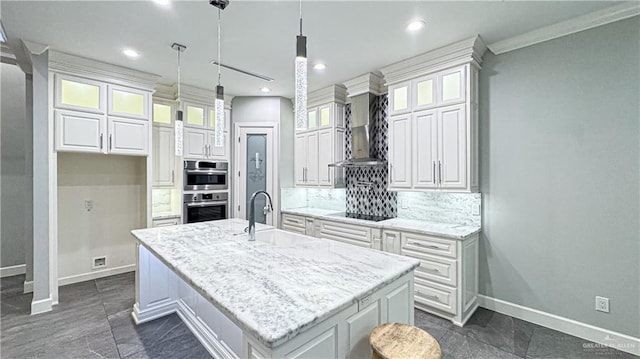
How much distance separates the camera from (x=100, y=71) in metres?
3.44

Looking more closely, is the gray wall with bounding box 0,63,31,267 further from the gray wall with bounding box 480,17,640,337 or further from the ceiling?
the gray wall with bounding box 480,17,640,337

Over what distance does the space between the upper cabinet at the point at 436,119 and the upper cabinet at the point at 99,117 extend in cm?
333

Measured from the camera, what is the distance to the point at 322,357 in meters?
1.19

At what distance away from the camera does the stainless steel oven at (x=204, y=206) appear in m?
4.36

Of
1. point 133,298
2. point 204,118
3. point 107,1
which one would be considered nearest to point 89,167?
point 204,118

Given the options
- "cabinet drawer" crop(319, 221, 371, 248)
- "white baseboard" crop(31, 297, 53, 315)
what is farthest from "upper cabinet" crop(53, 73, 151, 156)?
"cabinet drawer" crop(319, 221, 371, 248)

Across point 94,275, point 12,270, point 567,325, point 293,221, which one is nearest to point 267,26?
point 293,221

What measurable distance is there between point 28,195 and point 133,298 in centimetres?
175

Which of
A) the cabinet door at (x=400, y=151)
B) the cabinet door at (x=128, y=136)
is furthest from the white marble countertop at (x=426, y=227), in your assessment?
the cabinet door at (x=128, y=136)

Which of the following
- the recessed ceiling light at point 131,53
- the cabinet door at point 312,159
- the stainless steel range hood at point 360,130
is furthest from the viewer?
the cabinet door at point 312,159

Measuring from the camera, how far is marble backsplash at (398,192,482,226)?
316cm

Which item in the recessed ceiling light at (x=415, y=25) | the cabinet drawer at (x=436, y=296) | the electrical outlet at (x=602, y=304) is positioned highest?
the recessed ceiling light at (x=415, y=25)

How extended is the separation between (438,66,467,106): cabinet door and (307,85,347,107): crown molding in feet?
5.39

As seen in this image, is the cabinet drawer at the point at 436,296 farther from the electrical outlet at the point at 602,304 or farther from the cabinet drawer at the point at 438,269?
the electrical outlet at the point at 602,304
